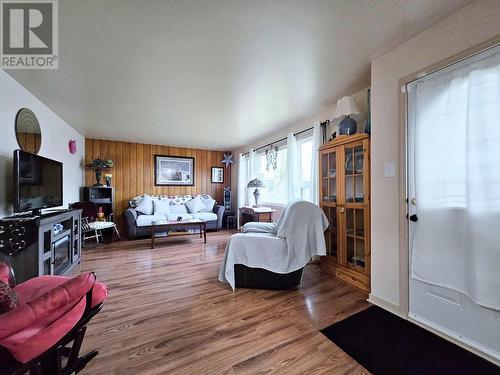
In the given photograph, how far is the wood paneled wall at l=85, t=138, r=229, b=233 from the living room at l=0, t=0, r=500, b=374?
190 cm

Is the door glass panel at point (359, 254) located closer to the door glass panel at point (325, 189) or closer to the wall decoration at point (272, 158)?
the door glass panel at point (325, 189)

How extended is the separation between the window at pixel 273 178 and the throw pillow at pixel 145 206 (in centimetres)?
260

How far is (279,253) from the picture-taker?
223 centimetres

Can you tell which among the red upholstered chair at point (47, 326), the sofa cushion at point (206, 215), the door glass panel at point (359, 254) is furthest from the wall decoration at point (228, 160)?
the red upholstered chair at point (47, 326)

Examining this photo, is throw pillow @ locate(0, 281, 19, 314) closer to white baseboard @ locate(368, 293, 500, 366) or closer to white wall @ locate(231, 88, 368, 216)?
white baseboard @ locate(368, 293, 500, 366)

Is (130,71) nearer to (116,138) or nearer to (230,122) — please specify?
(230,122)

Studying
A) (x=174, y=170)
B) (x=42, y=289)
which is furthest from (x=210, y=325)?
(x=174, y=170)

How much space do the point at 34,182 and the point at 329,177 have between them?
3342 millimetres

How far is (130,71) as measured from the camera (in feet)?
6.90

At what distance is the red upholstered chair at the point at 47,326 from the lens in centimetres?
69

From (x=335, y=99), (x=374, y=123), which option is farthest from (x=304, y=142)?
(x=374, y=123)

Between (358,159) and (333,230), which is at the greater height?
(358,159)

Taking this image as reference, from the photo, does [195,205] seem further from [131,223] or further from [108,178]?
[108,178]

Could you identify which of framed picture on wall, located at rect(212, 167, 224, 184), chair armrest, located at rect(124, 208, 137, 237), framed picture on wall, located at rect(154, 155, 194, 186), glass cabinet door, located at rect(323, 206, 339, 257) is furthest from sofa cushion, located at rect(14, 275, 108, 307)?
framed picture on wall, located at rect(212, 167, 224, 184)
